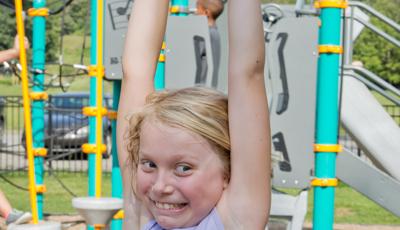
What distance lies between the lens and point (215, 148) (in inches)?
61.4

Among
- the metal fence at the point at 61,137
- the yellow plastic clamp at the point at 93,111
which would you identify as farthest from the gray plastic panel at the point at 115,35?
the metal fence at the point at 61,137

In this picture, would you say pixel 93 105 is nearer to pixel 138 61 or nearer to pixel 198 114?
pixel 138 61

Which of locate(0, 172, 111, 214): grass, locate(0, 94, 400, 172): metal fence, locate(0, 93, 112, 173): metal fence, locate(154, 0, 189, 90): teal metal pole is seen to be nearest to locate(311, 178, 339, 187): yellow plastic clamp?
locate(154, 0, 189, 90): teal metal pole

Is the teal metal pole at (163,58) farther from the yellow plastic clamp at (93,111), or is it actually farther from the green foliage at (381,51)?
the green foliage at (381,51)

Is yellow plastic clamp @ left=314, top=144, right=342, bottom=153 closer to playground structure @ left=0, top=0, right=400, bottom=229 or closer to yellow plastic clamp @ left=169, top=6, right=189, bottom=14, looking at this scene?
playground structure @ left=0, top=0, right=400, bottom=229

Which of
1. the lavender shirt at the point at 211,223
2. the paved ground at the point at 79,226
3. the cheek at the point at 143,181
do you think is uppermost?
the cheek at the point at 143,181

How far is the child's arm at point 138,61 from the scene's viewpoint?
1.75 meters

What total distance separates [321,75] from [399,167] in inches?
50.7

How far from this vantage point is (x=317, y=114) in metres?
4.48

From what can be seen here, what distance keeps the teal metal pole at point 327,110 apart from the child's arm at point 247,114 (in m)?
2.90

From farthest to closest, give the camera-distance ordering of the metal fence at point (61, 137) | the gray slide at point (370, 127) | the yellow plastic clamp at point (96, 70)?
the metal fence at point (61, 137) → the gray slide at point (370, 127) → the yellow plastic clamp at point (96, 70)

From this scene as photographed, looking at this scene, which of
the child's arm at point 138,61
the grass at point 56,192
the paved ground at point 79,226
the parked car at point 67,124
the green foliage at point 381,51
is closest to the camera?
the child's arm at point 138,61

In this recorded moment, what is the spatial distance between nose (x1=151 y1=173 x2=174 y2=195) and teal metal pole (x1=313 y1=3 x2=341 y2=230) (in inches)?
117

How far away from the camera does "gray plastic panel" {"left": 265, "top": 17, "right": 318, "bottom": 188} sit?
450 cm
